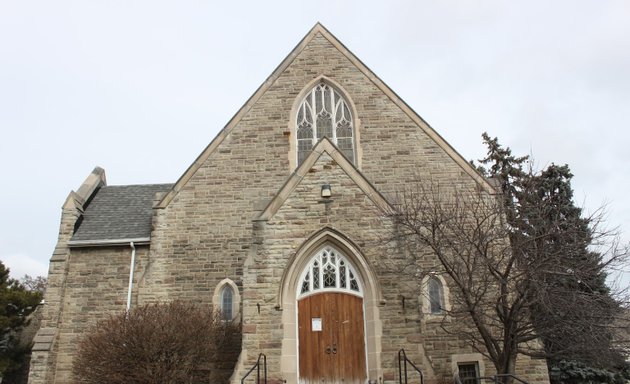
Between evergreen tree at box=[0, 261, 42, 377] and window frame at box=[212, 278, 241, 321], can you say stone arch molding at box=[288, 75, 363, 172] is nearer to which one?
window frame at box=[212, 278, 241, 321]

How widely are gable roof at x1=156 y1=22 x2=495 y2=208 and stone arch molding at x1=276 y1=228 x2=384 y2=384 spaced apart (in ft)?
16.3

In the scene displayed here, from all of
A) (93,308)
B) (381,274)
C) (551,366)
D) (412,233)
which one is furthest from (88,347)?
(551,366)

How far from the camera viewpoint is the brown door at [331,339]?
10633 millimetres

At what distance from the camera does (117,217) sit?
1595 centimetres

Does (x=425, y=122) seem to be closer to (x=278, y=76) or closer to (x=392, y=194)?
(x=392, y=194)

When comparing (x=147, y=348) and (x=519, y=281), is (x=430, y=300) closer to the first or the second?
(x=519, y=281)

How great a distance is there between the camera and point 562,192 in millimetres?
17625

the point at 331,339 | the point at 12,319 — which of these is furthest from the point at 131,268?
the point at 331,339

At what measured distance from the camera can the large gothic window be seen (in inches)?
600

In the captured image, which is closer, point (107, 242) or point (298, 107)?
point (107, 242)

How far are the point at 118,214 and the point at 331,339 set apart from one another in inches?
351

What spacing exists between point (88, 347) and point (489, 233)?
881cm

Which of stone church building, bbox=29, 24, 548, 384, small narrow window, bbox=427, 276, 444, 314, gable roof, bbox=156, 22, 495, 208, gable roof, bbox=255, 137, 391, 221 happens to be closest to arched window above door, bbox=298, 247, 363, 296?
stone church building, bbox=29, 24, 548, 384

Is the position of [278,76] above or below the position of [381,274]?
above
